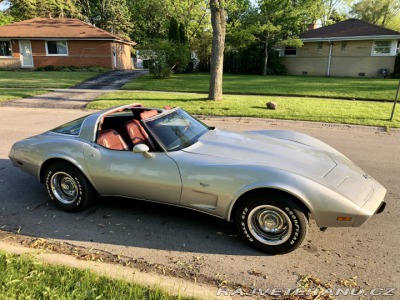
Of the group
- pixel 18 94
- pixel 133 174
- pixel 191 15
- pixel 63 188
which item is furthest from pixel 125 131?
pixel 191 15

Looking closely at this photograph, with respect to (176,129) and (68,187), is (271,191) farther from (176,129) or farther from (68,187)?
(68,187)

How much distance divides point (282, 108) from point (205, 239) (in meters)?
9.42

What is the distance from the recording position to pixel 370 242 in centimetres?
352

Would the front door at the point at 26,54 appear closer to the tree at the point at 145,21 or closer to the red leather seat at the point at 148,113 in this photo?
the tree at the point at 145,21

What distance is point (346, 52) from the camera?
2872 centimetres

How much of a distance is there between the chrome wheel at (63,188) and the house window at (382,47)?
29.4m

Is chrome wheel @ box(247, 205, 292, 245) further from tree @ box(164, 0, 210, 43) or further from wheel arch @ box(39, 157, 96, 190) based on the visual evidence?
tree @ box(164, 0, 210, 43)

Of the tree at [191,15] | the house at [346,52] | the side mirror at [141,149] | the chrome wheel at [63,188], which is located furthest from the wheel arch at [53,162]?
the tree at [191,15]

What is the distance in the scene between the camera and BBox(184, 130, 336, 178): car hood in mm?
3393

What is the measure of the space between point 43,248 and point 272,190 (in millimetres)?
2301

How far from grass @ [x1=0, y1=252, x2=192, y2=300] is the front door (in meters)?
32.8

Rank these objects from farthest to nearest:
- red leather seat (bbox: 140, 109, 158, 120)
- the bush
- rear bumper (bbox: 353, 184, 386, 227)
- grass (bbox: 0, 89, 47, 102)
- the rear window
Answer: the bush → grass (bbox: 0, 89, 47, 102) → red leather seat (bbox: 140, 109, 158, 120) → the rear window → rear bumper (bbox: 353, 184, 386, 227)

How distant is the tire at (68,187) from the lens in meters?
4.07

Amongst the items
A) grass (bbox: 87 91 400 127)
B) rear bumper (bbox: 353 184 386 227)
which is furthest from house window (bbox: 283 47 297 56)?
rear bumper (bbox: 353 184 386 227)
